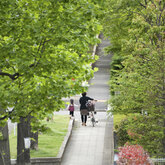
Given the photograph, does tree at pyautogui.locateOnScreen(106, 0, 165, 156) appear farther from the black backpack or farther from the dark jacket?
the black backpack

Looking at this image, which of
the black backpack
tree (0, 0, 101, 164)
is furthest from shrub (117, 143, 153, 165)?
the black backpack

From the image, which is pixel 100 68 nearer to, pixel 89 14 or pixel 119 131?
pixel 119 131

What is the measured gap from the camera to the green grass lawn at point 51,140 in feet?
56.0

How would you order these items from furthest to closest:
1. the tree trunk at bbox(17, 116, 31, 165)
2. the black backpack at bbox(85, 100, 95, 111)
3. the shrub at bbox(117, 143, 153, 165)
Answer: the black backpack at bbox(85, 100, 95, 111)
the tree trunk at bbox(17, 116, 31, 165)
the shrub at bbox(117, 143, 153, 165)

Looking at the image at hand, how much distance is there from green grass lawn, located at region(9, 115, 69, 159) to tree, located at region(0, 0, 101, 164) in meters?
4.77

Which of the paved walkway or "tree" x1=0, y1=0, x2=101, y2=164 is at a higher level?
"tree" x1=0, y1=0, x2=101, y2=164

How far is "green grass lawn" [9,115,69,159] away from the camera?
17062mm

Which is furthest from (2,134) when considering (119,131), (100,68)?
(100,68)

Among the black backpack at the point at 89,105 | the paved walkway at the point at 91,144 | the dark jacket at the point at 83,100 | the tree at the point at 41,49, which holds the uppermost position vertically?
the tree at the point at 41,49

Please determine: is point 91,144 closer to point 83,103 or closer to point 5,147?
point 83,103

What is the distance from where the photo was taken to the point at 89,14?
37.3ft

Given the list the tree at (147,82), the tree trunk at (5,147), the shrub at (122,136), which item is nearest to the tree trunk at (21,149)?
the tree trunk at (5,147)

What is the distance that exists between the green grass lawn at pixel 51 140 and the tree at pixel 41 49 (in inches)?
188

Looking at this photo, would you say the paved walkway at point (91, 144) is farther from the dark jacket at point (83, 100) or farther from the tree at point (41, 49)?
the tree at point (41, 49)
